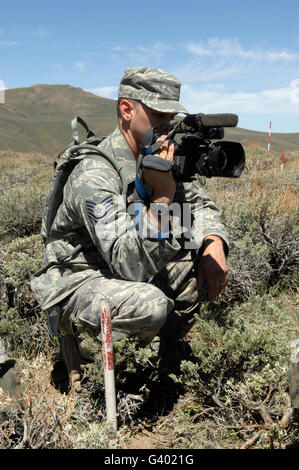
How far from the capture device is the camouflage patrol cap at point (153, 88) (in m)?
2.40

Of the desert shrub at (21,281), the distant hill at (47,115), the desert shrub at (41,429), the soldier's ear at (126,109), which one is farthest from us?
the distant hill at (47,115)

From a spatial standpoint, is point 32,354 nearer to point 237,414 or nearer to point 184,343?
point 184,343

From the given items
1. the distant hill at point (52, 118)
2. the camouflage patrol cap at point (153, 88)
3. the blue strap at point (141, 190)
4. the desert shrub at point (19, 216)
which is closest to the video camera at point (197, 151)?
the blue strap at point (141, 190)

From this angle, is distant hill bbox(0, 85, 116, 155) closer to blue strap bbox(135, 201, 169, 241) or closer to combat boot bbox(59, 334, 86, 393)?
combat boot bbox(59, 334, 86, 393)

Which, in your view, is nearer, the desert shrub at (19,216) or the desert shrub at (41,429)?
the desert shrub at (41,429)

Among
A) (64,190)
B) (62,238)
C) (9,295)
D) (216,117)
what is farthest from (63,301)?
(216,117)

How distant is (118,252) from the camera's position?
2141 millimetres

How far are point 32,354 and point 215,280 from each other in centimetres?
125

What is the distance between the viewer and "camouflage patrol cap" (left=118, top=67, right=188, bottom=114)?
2.40 meters

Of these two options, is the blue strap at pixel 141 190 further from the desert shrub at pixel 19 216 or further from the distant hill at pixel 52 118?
the distant hill at pixel 52 118

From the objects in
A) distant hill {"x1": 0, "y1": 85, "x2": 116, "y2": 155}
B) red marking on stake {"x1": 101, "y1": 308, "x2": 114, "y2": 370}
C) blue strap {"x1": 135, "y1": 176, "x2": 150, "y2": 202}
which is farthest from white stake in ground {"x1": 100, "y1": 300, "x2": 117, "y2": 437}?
distant hill {"x1": 0, "y1": 85, "x2": 116, "y2": 155}

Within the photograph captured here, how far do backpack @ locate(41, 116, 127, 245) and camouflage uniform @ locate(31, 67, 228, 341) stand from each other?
0.04 m

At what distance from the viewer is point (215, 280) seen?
2.60 meters

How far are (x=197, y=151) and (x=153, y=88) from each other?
0.63 meters
